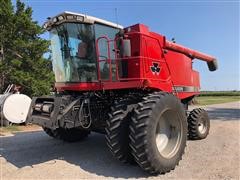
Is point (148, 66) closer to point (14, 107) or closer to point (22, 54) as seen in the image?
point (14, 107)

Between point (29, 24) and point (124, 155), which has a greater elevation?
point (29, 24)

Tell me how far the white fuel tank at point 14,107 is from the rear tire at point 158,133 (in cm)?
694

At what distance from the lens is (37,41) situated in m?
17.3

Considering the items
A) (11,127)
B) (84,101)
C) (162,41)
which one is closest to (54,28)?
(84,101)

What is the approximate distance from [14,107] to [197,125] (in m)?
7.08

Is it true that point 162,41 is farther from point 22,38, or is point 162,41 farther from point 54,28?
point 22,38

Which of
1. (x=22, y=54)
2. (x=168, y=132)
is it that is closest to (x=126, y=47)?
(x=168, y=132)

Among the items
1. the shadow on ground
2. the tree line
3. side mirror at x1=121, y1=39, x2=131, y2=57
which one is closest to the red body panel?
side mirror at x1=121, y1=39, x2=131, y2=57

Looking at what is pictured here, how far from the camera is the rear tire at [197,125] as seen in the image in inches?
360

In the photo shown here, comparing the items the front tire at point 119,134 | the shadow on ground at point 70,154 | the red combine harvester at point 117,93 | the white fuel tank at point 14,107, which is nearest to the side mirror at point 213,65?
the red combine harvester at point 117,93

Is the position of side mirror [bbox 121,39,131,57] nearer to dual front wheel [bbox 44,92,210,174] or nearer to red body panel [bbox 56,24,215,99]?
red body panel [bbox 56,24,215,99]

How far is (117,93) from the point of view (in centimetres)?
732

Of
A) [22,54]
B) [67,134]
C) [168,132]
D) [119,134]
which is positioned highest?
[22,54]

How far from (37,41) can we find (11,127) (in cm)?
569
